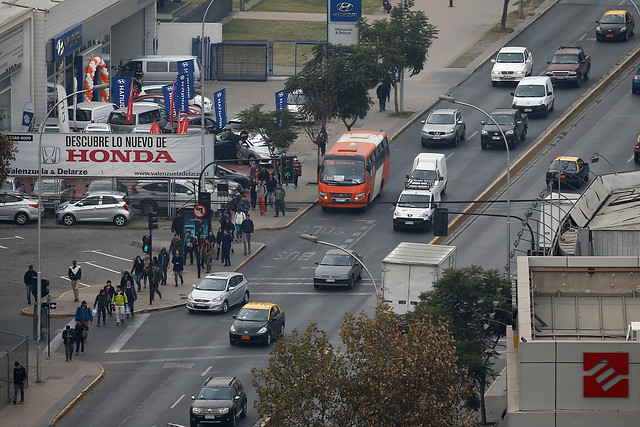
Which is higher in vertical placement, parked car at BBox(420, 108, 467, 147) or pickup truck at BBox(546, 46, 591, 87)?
pickup truck at BBox(546, 46, 591, 87)

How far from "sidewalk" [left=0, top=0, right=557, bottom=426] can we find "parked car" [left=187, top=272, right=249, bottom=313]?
4.34 feet

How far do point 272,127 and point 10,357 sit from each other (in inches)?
955

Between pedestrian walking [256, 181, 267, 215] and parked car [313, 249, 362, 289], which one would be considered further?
pedestrian walking [256, 181, 267, 215]

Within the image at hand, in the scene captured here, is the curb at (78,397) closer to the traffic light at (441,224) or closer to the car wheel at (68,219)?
the traffic light at (441,224)

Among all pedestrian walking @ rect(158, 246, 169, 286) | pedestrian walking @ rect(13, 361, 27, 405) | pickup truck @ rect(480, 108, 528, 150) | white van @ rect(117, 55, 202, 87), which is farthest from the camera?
white van @ rect(117, 55, 202, 87)

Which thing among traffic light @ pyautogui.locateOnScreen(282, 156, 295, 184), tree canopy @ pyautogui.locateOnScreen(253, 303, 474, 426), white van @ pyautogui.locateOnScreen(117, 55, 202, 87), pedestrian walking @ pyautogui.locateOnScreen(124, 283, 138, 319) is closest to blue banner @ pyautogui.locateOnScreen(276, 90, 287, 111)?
traffic light @ pyautogui.locateOnScreen(282, 156, 295, 184)

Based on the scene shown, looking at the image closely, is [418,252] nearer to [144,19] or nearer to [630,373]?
[630,373]

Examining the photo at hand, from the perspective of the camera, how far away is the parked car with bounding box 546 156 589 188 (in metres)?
61.0

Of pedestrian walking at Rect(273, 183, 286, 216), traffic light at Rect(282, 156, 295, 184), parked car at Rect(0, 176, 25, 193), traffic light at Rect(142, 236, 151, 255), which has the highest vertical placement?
traffic light at Rect(282, 156, 295, 184)

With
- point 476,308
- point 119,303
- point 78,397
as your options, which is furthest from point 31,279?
point 476,308

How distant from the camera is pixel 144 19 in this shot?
3455 inches

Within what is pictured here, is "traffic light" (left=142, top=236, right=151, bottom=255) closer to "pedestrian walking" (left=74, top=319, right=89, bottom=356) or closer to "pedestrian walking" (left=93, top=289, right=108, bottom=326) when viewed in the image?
"pedestrian walking" (left=93, top=289, right=108, bottom=326)

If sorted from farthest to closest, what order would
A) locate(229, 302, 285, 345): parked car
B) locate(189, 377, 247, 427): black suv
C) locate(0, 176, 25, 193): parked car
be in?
1. locate(0, 176, 25, 193): parked car
2. locate(229, 302, 285, 345): parked car
3. locate(189, 377, 247, 427): black suv

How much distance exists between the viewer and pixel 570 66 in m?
76.4
